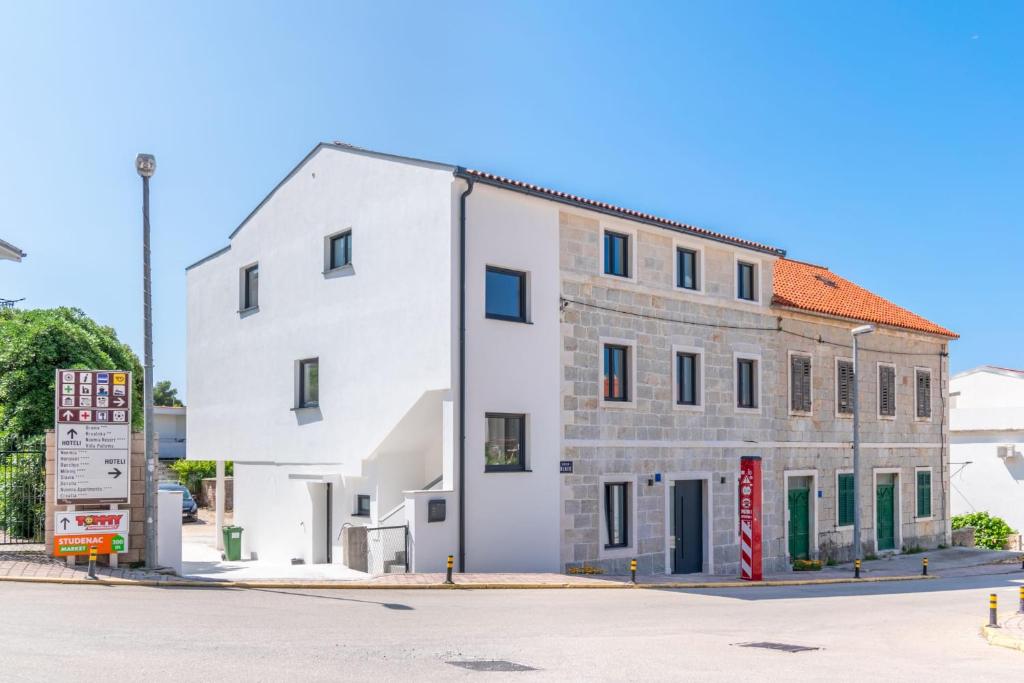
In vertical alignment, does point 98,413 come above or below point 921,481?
above

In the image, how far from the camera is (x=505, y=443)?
2136cm

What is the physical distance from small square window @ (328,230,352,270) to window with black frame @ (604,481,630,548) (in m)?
8.14

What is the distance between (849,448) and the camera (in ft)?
102

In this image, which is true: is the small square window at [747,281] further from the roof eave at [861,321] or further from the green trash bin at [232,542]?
the green trash bin at [232,542]

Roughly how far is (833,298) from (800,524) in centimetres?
746

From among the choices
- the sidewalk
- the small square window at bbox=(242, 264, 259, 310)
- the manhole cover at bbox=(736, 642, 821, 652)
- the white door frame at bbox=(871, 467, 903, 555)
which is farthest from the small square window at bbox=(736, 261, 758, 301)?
the manhole cover at bbox=(736, 642, 821, 652)

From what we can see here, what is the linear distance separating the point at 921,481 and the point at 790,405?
29.0ft

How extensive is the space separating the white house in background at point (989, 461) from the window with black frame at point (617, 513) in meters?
20.7

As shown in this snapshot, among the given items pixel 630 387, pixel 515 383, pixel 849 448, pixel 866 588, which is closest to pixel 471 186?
pixel 515 383

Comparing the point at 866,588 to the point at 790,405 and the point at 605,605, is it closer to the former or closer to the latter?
the point at 790,405

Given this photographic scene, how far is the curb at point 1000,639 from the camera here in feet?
43.9

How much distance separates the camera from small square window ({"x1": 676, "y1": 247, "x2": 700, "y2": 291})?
25422mm

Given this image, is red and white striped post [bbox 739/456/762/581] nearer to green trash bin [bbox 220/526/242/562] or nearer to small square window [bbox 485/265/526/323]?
small square window [bbox 485/265/526/323]

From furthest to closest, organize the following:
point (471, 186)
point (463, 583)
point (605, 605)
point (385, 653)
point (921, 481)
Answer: point (921, 481)
point (471, 186)
point (463, 583)
point (605, 605)
point (385, 653)
